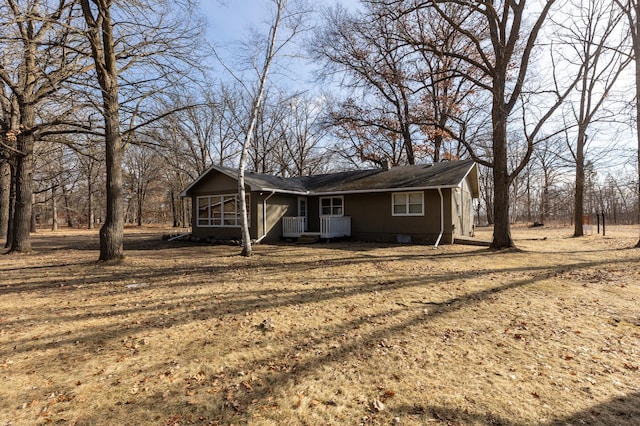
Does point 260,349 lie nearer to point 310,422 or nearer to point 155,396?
point 155,396

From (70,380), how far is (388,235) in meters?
14.2

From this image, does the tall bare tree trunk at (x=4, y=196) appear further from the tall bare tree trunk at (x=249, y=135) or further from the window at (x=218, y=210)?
the tall bare tree trunk at (x=249, y=135)

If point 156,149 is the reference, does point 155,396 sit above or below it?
below

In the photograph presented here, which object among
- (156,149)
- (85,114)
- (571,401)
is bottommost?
(571,401)

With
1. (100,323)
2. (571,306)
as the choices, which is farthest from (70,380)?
(571,306)

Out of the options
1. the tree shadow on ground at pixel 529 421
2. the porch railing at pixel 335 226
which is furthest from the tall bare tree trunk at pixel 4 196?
the tree shadow on ground at pixel 529 421

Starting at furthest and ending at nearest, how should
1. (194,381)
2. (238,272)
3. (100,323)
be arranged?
(238,272) < (100,323) < (194,381)

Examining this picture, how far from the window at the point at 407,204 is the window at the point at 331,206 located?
9.54 ft

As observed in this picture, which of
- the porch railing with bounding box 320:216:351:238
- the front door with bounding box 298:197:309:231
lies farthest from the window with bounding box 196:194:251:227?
the porch railing with bounding box 320:216:351:238

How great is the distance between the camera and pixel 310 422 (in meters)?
2.67

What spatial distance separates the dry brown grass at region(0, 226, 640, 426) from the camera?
2836 millimetres

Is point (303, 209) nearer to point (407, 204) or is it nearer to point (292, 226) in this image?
point (292, 226)

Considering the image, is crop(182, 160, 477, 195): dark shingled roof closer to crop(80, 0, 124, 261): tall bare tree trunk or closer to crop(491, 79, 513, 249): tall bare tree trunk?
crop(491, 79, 513, 249): tall bare tree trunk

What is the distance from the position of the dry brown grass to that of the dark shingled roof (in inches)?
310
